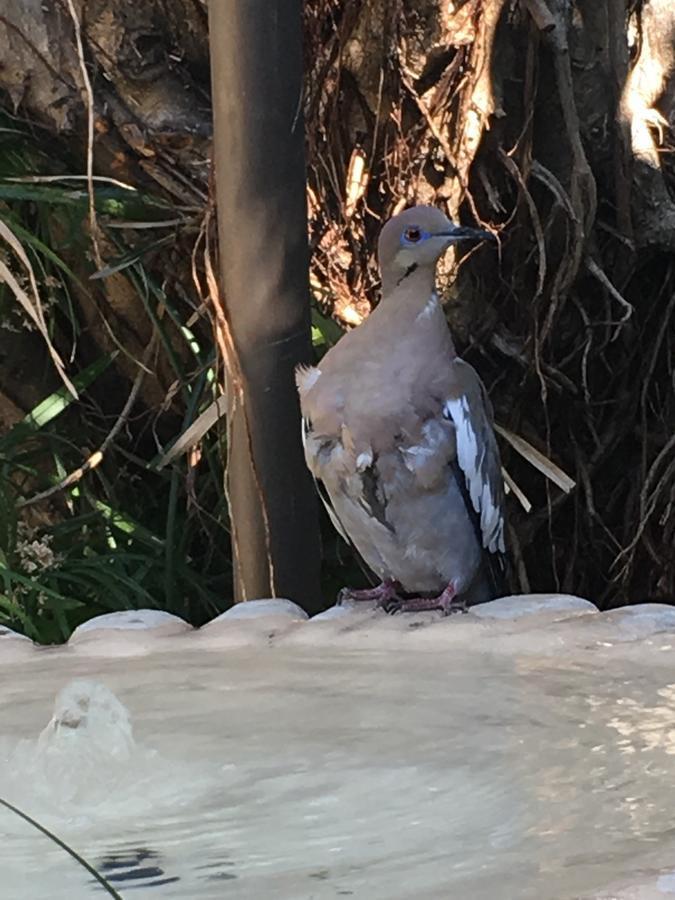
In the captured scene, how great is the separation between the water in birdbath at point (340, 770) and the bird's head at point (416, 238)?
57 cm

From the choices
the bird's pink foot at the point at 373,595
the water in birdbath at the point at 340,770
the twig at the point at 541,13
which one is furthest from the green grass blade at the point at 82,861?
the twig at the point at 541,13

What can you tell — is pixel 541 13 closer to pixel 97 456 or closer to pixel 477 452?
pixel 477 452

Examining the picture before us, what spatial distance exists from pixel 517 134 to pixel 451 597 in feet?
2.54

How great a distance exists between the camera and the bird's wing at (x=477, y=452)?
1.53 metres

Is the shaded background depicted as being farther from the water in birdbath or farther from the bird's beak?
the water in birdbath

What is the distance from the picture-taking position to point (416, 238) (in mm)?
1628

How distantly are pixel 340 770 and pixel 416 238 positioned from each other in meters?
0.88

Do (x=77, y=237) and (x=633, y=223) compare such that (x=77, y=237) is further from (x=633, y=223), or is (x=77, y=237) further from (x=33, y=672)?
(x=33, y=672)

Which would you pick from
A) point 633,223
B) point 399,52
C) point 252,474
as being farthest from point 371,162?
point 252,474

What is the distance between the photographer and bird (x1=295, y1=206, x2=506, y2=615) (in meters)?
1.50

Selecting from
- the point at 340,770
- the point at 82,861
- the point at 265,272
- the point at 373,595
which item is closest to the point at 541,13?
the point at 265,272

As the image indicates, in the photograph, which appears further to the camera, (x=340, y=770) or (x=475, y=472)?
(x=475, y=472)

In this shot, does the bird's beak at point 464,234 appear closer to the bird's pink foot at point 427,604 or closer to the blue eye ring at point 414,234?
the blue eye ring at point 414,234

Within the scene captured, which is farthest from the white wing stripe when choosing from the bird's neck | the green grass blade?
the green grass blade
